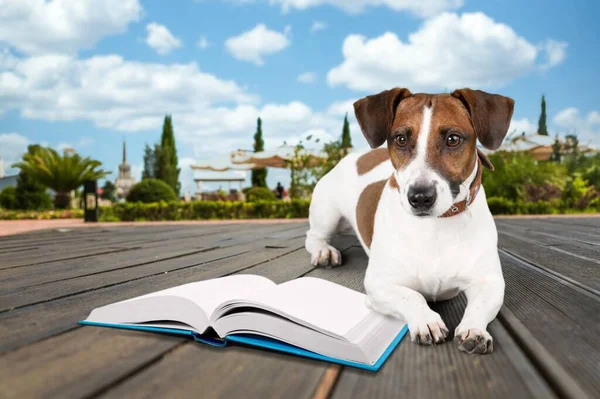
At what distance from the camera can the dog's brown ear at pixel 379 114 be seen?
203 cm

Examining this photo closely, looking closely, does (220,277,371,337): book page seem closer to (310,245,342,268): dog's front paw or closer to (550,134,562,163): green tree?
(310,245,342,268): dog's front paw

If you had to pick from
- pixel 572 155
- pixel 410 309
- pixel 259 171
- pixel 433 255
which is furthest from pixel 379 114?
pixel 259 171

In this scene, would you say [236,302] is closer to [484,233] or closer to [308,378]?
[308,378]

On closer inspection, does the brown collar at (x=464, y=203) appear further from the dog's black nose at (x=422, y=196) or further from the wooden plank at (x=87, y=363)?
the wooden plank at (x=87, y=363)

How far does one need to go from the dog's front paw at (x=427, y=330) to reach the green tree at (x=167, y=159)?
72.8 ft

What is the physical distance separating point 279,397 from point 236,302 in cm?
42

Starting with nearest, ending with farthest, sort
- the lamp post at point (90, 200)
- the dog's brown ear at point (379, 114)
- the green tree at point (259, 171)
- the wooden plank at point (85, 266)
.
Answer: the dog's brown ear at point (379, 114) < the wooden plank at point (85, 266) < the lamp post at point (90, 200) < the green tree at point (259, 171)

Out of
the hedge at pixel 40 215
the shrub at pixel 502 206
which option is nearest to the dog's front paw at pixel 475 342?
the shrub at pixel 502 206

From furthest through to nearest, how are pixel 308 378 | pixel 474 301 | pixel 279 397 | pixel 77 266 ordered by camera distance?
pixel 77 266 < pixel 474 301 < pixel 308 378 < pixel 279 397

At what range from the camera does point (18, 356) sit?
131 centimetres

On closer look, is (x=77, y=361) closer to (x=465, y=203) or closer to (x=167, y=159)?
(x=465, y=203)

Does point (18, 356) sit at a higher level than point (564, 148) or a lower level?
lower

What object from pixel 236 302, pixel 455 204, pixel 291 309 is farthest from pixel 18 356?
pixel 455 204

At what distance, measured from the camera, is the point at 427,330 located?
1427mm
